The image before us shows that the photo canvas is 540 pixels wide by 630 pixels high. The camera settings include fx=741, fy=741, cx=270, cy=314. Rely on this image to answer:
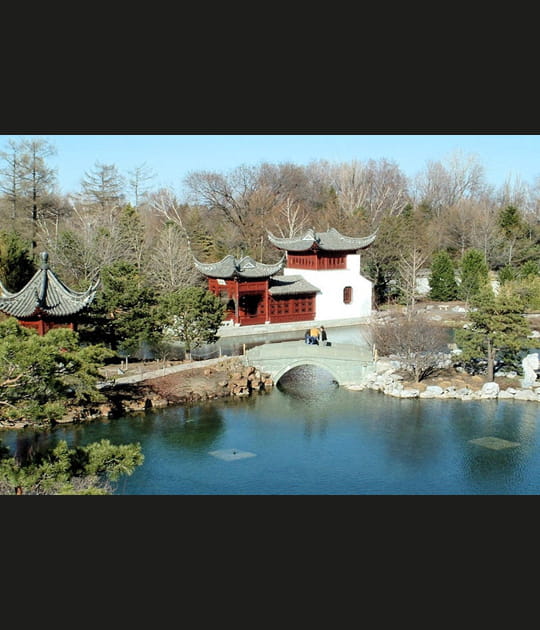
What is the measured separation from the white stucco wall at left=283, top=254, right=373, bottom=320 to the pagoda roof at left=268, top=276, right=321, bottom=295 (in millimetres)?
370

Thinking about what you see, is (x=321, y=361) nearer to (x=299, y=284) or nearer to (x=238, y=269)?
(x=238, y=269)

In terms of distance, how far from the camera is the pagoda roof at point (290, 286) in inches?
997

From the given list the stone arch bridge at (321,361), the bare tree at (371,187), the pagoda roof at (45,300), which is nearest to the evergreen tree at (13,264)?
the pagoda roof at (45,300)

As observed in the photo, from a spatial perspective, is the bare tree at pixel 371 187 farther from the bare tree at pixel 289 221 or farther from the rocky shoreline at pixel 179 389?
the rocky shoreline at pixel 179 389

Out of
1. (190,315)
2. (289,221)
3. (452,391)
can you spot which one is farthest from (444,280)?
(190,315)

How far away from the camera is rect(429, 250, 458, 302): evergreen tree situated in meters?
29.4

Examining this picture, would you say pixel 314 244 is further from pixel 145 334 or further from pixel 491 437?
pixel 491 437

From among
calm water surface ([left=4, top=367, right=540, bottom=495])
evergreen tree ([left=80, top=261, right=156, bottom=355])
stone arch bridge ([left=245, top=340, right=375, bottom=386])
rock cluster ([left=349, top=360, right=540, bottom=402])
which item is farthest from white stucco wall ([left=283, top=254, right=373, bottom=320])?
evergreen tree ([left=80, top=261, right=156, bottom=355])

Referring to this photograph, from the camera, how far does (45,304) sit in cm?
1586

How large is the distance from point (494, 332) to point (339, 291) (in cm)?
1023

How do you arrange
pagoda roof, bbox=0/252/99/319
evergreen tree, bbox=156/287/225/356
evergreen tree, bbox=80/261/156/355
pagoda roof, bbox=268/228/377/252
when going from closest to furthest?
pagoda roof, bbox=0/252/99/319 → evergreen tree, bbox=80/261/156/355 → evergreen tree, bbox=156/287/225/356 → pagoda roof, bbox=268/228/377/252

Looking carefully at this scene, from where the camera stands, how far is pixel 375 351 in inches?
710

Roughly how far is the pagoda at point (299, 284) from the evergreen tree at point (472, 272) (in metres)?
Result: 4.30

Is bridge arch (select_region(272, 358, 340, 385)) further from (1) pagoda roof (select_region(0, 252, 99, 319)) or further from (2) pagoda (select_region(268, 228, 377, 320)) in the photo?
(2) pagoda (select_region(268, 228, 377, 320))
